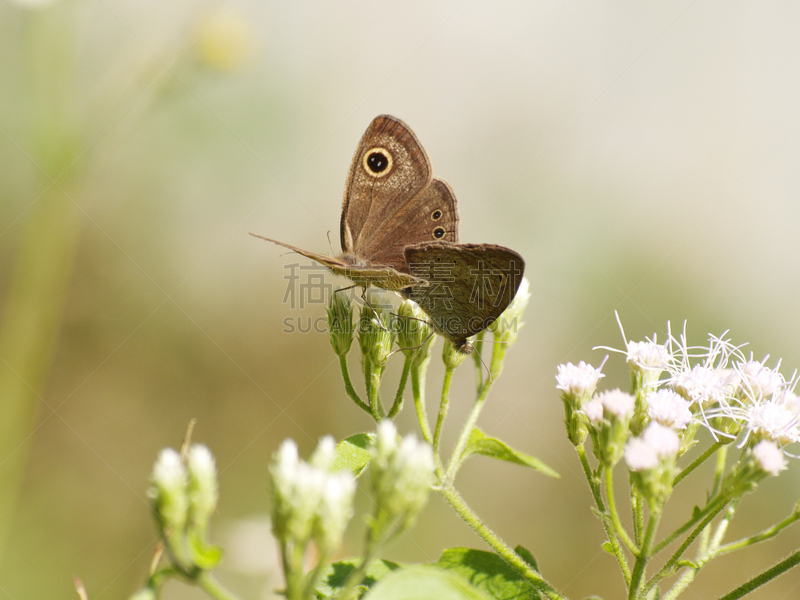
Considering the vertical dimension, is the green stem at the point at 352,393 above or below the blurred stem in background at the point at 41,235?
above

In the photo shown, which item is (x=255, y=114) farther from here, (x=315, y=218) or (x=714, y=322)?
(x=714, y=322)

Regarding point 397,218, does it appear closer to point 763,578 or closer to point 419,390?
point 419,390

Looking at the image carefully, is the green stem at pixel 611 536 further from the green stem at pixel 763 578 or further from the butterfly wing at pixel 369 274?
the butterfly wing at pixel 369 274

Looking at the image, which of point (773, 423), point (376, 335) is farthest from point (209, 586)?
point (773, 423)

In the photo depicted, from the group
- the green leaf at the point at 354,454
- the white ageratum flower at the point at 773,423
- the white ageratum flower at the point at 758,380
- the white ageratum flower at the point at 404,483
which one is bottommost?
the green leaf at the point at 354,454

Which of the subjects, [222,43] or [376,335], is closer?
[376,335]

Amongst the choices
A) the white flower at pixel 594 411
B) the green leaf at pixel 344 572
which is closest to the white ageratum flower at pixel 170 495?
the green leaf at pixel 344 572

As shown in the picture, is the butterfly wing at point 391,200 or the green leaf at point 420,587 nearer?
the green leaf at point 420,587
